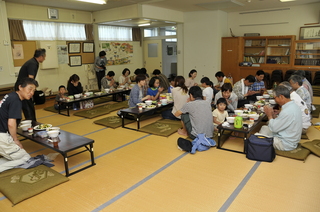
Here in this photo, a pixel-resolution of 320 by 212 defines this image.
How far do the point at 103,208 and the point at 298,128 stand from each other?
2836 millimetres

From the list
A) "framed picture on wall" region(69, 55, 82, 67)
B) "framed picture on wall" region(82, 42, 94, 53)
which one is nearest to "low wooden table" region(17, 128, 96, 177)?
"framed picture on wall" region(69, 55, 82, 67)

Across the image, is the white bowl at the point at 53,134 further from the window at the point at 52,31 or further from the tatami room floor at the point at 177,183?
the window at the point at 52,31

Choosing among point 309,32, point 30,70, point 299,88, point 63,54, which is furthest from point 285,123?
point 63,54

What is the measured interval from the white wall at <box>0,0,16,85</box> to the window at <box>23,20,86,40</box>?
0.74 meters

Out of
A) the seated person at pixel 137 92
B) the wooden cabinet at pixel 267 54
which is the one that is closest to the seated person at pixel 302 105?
the seated person at pixel 137 92

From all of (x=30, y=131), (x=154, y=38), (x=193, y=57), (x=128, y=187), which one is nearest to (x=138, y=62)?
(x=154, y=38)

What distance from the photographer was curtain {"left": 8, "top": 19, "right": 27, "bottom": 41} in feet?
25.1

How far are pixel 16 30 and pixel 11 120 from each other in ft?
19.0

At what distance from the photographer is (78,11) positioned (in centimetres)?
934

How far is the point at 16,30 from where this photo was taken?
305 inches

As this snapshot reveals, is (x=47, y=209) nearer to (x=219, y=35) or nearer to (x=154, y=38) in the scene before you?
(x=219, y=35)

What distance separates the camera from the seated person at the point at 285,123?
3485 millimetres

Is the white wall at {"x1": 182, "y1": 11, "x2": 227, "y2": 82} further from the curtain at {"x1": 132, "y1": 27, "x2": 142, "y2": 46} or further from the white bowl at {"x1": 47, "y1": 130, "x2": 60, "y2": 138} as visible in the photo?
the white bowl at {"x1": 47, "y1": 130, "x2": 60, "y2": 138}

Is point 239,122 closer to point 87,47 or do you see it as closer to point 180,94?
point 180,94
